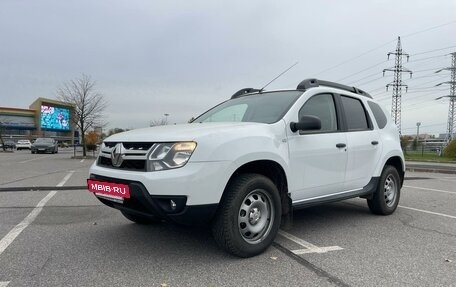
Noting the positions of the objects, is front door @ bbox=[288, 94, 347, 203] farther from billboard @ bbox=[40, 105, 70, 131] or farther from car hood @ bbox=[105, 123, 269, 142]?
billboard @ bbox=[40, 105, 70, 131]

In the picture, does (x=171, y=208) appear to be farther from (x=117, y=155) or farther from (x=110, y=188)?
(x=117, y=155)

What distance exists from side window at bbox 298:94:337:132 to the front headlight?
1.73 metres

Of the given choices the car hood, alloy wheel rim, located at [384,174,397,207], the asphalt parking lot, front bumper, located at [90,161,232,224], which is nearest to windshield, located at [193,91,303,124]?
the car hood

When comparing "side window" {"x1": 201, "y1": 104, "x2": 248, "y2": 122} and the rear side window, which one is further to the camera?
the rear side window

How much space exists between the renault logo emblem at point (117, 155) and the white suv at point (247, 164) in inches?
0.4

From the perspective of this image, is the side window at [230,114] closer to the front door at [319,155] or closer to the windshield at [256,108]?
the windshield at [256,108]

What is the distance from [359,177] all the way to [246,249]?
2.29m

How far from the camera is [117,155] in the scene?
158 inches

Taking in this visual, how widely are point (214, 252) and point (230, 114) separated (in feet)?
6.06

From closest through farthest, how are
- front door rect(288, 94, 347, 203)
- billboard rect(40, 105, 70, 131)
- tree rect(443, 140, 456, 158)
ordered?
front door rect(288, 94, 347, 203), tree rect(443, 140, 456, 158), billboard rect(40, 105, 70, 131)

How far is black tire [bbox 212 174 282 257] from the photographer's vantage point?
373 cm

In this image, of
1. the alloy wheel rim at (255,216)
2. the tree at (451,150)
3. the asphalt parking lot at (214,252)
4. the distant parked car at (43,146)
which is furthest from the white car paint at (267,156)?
the tree at (451,150)

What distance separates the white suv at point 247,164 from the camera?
3562mm

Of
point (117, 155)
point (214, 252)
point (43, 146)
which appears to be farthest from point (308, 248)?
point (43, 146)
